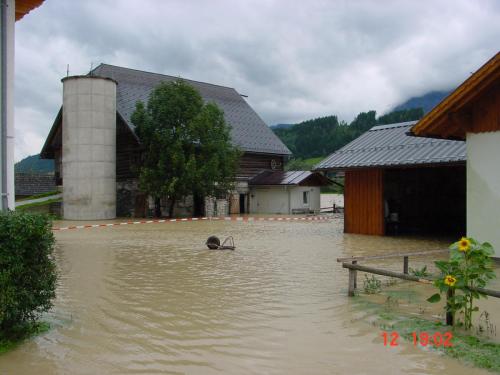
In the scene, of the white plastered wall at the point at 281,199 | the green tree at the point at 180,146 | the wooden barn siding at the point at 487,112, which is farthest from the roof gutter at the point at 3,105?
the white plastered wall at the point at 281,199

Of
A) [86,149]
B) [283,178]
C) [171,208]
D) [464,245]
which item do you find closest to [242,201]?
[283,178]

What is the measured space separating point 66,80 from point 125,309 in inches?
1059

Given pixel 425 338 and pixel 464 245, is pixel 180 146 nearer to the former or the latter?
pixel 464 245

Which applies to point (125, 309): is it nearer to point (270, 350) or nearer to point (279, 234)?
point (270, 350)

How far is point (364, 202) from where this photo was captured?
19453 millimetres

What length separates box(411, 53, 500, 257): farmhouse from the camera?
1096 centimetres

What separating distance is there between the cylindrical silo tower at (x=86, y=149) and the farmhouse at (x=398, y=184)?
16.4 m

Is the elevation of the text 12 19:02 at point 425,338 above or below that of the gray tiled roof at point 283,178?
below

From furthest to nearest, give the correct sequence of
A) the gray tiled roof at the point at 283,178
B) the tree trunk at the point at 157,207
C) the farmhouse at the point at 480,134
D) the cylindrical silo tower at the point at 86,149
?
the gray tiled roof at the point at 283,178 → the tree trunk at the point at 157,207 → the cylindrical silo tower at the point at 86,149 → the farmhouse at the point at 480,134

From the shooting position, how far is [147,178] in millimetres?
29969

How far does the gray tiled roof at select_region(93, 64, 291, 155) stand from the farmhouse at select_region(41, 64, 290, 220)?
0.25ft

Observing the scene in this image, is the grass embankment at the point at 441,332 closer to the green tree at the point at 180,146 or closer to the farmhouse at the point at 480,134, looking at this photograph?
the farmhouse at the point at 480,134

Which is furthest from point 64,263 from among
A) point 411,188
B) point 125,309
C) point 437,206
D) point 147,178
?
point 147,178

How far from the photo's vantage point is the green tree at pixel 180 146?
29.6m
